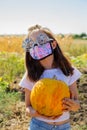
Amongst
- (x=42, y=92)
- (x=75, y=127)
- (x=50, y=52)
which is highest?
(x=50, y=52)

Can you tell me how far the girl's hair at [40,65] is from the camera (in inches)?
121

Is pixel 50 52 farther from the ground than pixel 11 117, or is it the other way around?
pixel 50 52

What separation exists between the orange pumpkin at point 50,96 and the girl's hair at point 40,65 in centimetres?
25

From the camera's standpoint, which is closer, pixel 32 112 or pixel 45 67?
pixel 32 112

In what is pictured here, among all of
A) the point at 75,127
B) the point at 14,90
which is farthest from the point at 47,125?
the point at 14,90

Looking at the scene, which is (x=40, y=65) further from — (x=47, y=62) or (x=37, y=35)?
(x=37, y=35)

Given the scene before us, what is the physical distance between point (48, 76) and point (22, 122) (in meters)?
2.35

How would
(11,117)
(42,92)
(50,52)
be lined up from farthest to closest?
(11,117), (50,52), (42,92)

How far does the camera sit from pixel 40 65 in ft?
10.2

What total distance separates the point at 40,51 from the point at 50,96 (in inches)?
15.0

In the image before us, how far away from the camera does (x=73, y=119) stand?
5301mm

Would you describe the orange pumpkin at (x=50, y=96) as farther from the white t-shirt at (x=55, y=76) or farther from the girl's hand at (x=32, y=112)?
the white t-shirt at (x=55, y=76)

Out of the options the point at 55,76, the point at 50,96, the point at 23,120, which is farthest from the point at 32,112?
the point at 23,120

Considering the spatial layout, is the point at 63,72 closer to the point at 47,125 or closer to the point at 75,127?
the point at 47,125
